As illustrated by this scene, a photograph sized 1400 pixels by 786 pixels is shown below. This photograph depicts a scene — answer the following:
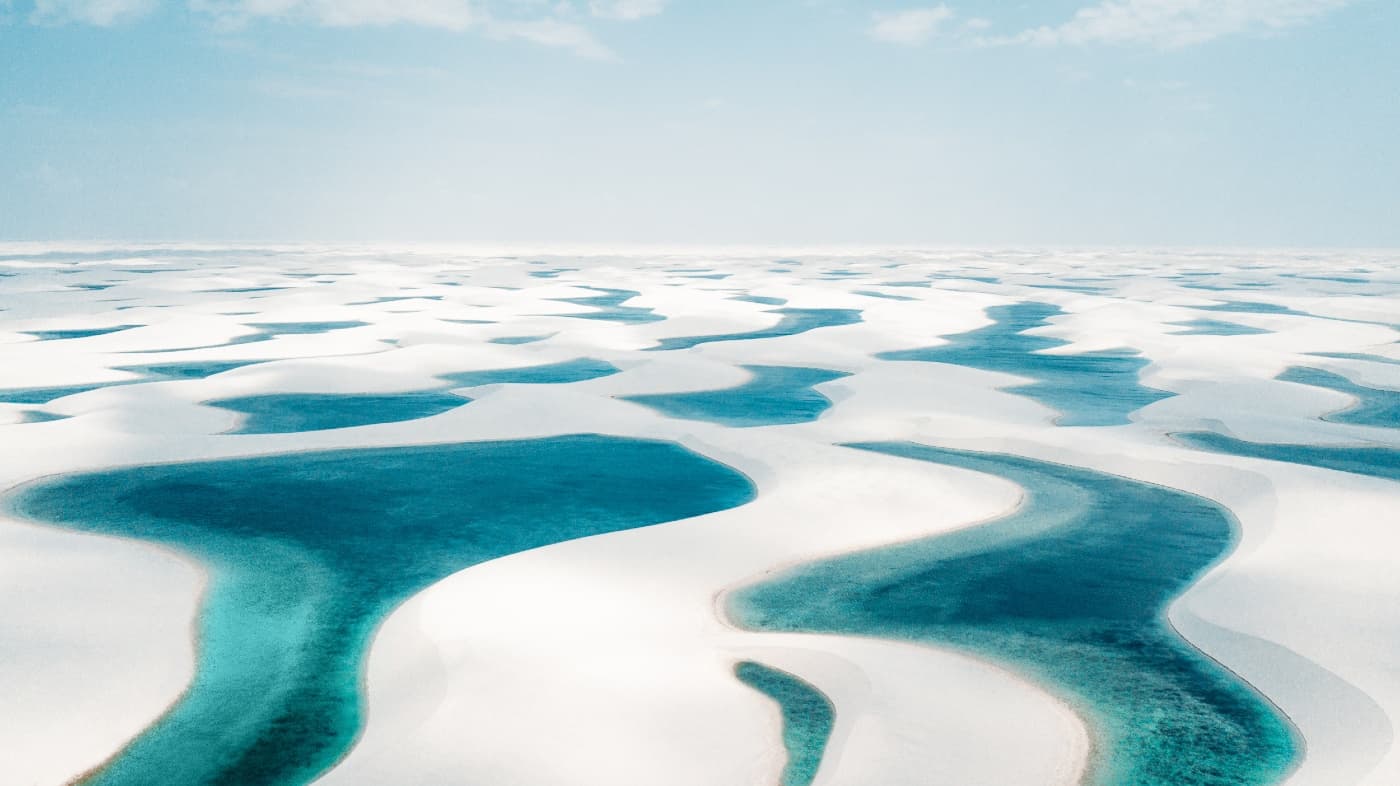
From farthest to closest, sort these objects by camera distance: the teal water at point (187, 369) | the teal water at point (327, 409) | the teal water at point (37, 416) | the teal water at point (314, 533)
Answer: the teal water at point (187, 369), the teal water at point (327, 409), the teal water at point (37, 416), the teal water at point (314, 533)

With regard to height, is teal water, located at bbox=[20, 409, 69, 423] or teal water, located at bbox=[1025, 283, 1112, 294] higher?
teal water, located at bbox=[20, 409, 69, 423]

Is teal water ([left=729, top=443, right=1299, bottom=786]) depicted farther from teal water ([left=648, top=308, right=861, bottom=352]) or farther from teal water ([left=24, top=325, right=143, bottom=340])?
teal water ([left=24, top=325, right=143, bottom=340])

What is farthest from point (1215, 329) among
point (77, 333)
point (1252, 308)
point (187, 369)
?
point (77, 333)

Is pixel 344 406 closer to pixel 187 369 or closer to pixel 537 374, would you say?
pixel 537 374

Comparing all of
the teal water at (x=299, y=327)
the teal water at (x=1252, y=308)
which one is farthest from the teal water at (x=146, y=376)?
the teal water at (x=1252, y=308)

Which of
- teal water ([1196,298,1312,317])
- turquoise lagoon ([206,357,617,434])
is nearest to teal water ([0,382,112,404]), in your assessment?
turquoise lagoon ([206,357,617,434])

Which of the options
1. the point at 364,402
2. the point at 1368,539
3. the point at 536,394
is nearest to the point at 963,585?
the point at 1368,539

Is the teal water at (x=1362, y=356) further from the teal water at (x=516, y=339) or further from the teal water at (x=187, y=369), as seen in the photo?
the teal water at (x=187, y=369)
